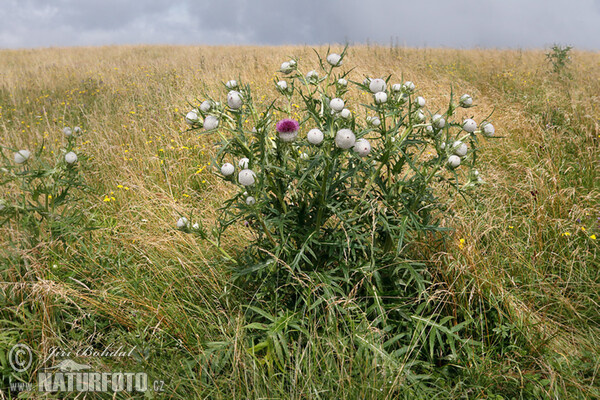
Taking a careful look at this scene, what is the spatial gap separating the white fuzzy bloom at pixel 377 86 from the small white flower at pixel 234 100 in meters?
0.68

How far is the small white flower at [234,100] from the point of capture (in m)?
1.80

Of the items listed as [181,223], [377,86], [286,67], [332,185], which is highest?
[286,67]

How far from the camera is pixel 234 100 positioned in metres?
1.80

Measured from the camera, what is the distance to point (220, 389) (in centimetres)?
179

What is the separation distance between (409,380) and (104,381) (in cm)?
146

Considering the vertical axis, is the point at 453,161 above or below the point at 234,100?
below

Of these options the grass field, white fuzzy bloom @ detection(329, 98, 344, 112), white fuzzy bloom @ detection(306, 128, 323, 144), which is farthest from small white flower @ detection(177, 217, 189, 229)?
white fuzzy bloom @ detection(329, 98, 344, 112)

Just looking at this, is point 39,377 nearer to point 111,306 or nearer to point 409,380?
point 111,306

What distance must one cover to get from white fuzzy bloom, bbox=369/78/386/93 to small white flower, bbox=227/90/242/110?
68cm

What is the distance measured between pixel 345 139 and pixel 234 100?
0.59 meters

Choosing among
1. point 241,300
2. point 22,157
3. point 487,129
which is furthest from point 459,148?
point 22,157

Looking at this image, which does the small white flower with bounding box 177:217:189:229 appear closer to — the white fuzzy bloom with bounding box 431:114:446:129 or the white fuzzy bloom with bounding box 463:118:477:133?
the white fuzzy bloom with bounding box 431:114:446:129

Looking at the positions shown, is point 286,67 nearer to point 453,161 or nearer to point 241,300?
point 453,161

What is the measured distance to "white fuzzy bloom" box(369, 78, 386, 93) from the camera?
1953 mm
